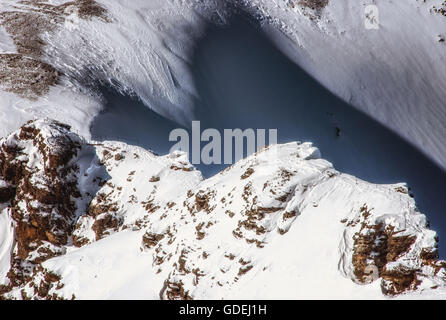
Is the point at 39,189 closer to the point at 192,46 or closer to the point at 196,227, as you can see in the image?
the point at 196,227

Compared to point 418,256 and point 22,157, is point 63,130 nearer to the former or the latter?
point 22,157

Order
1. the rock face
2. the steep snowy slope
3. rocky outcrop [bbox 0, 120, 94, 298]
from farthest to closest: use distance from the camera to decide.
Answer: the steep snowy slope, rocky outcrop [bbox 0, 120, 94, 298], the rock face

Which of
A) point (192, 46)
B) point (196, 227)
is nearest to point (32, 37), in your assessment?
point (192, 46)

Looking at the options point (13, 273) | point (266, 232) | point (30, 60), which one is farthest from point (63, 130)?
point (266, 232)

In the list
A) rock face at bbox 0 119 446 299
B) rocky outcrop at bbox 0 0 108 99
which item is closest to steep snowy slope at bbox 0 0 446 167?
rocky outcrop at bbox 0 0 108 99

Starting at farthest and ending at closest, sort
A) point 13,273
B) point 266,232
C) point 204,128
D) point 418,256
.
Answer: point 204,128 → point 13,273 → point 266,232 → point 418,256

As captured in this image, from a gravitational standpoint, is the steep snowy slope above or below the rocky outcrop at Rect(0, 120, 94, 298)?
above

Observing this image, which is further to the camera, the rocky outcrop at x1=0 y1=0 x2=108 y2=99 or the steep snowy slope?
the steep snowy slope

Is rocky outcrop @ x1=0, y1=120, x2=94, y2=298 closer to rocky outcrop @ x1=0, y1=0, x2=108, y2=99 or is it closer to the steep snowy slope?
the steep snowy slope
